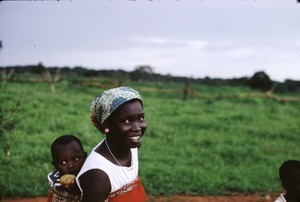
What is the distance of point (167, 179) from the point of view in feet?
21.3

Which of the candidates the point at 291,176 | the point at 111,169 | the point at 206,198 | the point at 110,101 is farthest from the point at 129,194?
the point at 206,198

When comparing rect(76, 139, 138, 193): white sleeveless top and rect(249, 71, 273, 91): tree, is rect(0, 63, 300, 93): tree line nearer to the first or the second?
rect(249, 71, 273, 91): tree

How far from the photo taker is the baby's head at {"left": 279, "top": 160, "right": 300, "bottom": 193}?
289cm

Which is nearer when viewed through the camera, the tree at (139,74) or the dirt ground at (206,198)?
the dirt ground at (206,198)

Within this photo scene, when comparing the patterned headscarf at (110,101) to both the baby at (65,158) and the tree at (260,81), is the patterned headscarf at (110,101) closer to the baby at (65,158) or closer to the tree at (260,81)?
the baby at (65,158)

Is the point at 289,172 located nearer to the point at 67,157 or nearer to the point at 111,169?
the point at 111,169

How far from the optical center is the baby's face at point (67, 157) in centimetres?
280

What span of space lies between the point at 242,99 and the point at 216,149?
36.1 feet

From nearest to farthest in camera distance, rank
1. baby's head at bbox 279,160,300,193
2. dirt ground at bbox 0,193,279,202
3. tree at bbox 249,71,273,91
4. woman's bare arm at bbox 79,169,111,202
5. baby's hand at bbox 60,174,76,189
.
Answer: woman's bare arm at bbox 79,169,111,202 → baby's hand at bbox 60,174,76,189 → baby's head at bbox 279,160,300,193 → dirt ground at bbox 0,193,279,202 → tree at bbox 249,71,273,91

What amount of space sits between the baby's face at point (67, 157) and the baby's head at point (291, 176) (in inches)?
58.4

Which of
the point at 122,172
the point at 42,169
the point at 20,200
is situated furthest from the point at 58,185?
the point at 42,169

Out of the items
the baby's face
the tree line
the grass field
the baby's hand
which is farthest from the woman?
the tree line

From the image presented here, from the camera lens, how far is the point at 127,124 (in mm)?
2354

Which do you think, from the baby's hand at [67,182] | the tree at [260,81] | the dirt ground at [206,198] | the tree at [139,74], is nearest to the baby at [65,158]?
the baby's hand at [67,182]
